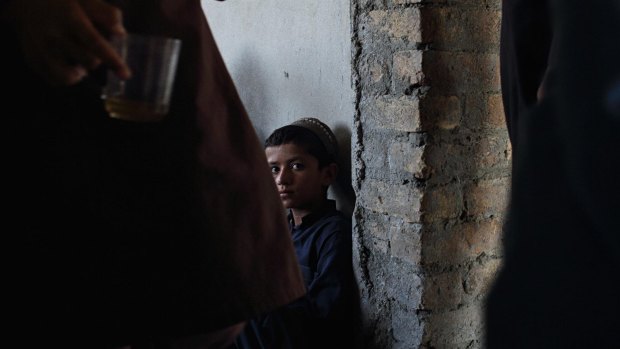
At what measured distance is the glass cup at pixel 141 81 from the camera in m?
0.60

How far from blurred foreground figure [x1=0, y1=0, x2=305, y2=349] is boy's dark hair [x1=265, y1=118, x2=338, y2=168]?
3.97 ft

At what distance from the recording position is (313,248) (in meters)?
1.91

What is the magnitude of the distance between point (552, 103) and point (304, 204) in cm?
157

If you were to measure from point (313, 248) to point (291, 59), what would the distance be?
65 centimetres

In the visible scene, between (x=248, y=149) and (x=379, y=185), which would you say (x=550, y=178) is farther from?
(x=379, y=185)

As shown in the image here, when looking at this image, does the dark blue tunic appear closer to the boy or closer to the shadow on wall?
the boy

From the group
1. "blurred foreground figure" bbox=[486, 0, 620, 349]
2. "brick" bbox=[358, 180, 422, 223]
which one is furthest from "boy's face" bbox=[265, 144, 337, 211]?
"blurred foreground figure" bbox=[486, 0, 620, 349]

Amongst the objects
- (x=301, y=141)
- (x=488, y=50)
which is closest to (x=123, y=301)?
(x=488, y=50)

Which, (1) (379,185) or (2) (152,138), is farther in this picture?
(1) (379,185)

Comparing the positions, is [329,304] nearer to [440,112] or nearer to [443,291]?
[443,291]

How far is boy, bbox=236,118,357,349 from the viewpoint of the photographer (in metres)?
1.73

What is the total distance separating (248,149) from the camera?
0.78 m

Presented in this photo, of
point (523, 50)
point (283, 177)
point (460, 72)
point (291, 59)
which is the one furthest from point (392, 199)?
point (291, 59)

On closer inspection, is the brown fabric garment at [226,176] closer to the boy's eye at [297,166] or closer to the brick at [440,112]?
the brick at [440,112]
